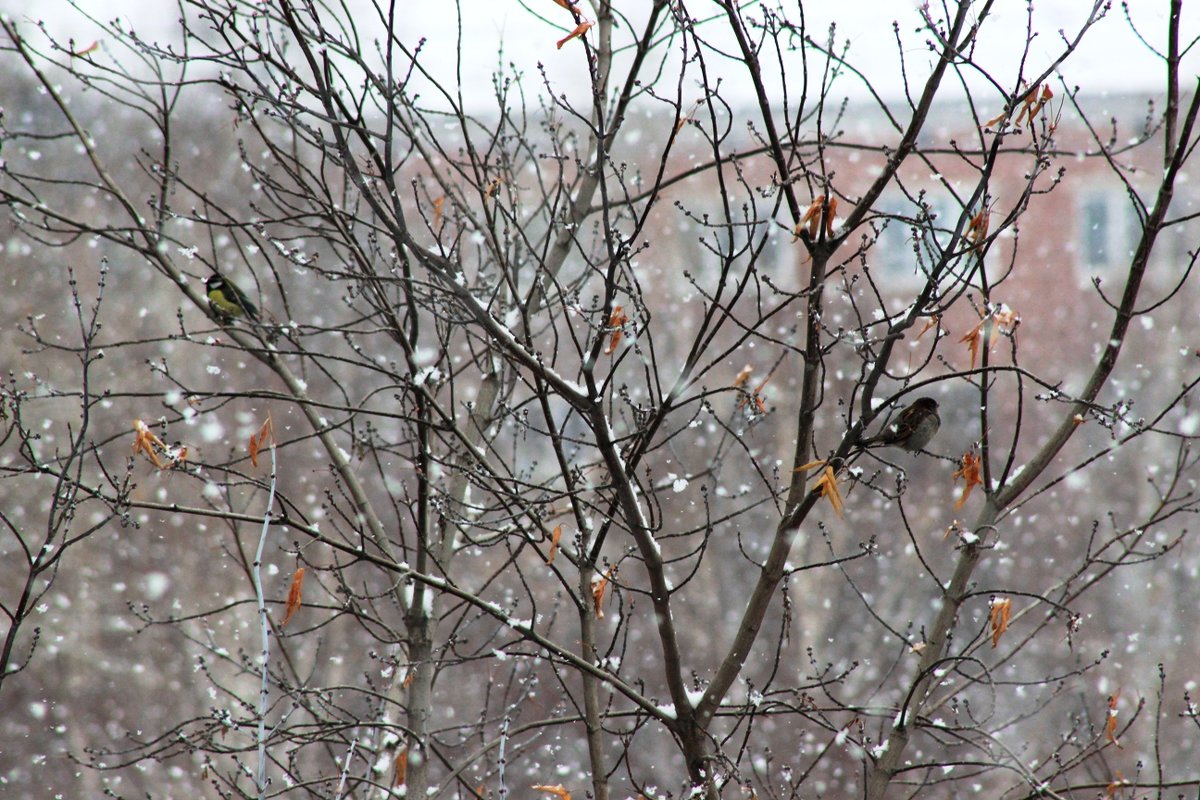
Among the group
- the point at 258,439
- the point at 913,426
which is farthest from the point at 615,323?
the point at 913,426

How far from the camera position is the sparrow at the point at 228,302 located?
128 inches

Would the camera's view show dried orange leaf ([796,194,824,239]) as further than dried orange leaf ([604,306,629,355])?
No

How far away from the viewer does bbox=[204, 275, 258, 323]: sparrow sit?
3.25m

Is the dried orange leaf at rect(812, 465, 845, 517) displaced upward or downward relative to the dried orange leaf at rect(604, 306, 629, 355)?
downward

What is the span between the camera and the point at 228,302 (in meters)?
3.81

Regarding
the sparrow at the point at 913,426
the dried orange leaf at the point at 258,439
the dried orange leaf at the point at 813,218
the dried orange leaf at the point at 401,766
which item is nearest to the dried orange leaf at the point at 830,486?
the dried orange leaf at the point at 813,218

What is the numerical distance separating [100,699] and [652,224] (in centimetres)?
645

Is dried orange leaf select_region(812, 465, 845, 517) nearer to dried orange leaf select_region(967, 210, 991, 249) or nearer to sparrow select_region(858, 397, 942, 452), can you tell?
dried orange leaf select_region(967, 210, 991, 249)

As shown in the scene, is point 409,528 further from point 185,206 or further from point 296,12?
point 296,12

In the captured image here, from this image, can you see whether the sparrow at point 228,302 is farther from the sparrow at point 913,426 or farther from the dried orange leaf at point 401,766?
the sparrow at point 913,426

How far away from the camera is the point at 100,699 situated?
8.13m

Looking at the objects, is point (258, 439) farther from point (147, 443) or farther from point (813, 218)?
point (813, 218)

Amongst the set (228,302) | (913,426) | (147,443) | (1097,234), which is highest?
(1097,234)

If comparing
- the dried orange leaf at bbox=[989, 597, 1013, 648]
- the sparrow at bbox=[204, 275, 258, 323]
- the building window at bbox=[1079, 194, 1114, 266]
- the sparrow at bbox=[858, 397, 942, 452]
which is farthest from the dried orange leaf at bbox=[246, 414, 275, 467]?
the building window at bbox=[1079, 194, 1114, 266]
